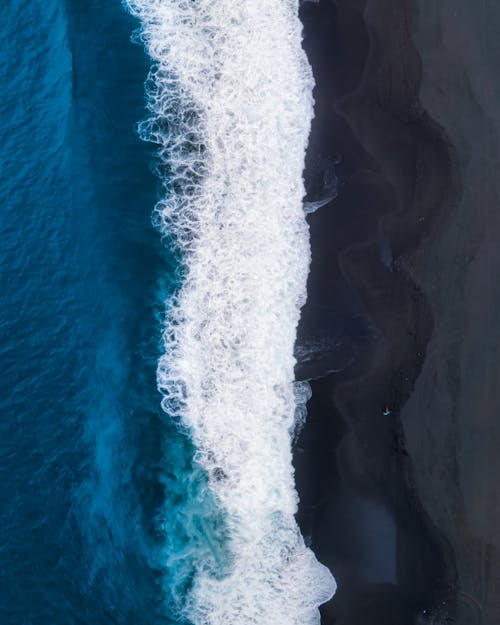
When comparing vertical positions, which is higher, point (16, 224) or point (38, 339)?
point (16, 224)

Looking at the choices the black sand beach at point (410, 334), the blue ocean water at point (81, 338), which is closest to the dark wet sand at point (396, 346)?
the black sand beach at point (410, 334)

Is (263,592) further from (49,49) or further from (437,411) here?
(49,49)

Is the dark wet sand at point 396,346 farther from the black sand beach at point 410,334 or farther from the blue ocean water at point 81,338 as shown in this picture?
the blue ocean water at point 81,338

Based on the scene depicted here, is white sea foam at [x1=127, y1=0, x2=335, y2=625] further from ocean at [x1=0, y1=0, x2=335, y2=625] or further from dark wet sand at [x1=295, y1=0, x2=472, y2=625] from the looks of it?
dark wet sand at [x1=295, y1=0, x2=472, y2=625]

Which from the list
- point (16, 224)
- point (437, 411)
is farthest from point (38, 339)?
point (437, 411)

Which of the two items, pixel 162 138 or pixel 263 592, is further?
pixel 162 138

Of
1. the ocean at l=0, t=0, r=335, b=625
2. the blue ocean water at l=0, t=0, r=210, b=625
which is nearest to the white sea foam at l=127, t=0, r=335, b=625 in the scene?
the ocean at l=0, t=0, r=335, b=625

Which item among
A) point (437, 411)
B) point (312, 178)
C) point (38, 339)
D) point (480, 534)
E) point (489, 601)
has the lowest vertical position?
point (489, 601)
